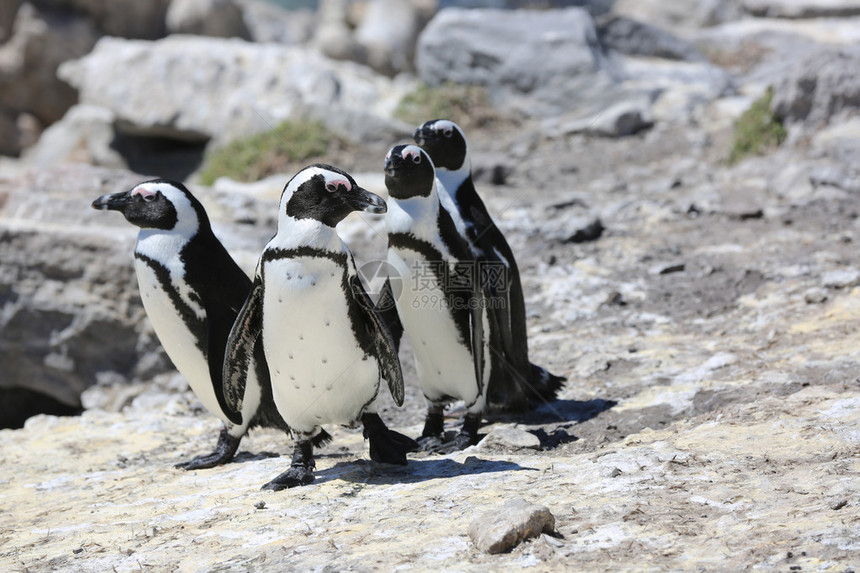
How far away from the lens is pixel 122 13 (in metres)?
19.0

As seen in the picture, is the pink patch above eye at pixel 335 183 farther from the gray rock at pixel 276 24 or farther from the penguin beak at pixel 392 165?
the gray rock at pixel 276 24

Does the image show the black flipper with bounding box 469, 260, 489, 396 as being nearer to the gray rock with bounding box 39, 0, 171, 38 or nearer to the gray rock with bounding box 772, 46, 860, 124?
the gray rock with bounding box 772, 46, 860, 124

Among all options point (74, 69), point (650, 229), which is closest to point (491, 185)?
point (650, 229)

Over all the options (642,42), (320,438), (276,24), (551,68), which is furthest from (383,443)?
(276,24)

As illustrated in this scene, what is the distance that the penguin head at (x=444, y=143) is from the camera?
4836 mm

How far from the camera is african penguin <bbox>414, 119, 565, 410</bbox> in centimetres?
474

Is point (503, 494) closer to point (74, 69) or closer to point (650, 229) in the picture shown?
point (650, 229)

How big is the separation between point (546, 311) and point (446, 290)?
231cm

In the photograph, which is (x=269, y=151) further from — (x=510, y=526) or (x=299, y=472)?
(x=510, y=526)

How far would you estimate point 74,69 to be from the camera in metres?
14.1

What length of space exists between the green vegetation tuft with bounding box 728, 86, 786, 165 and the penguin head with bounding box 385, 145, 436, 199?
19.4ft

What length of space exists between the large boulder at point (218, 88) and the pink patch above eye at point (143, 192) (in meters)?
7.49

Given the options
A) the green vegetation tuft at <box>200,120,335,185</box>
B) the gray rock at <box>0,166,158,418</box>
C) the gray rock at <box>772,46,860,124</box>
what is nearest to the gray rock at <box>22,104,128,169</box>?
the green vegetation tuft at <box>200,120,335,185</box>

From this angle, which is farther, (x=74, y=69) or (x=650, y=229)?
(x=74, y=69)
